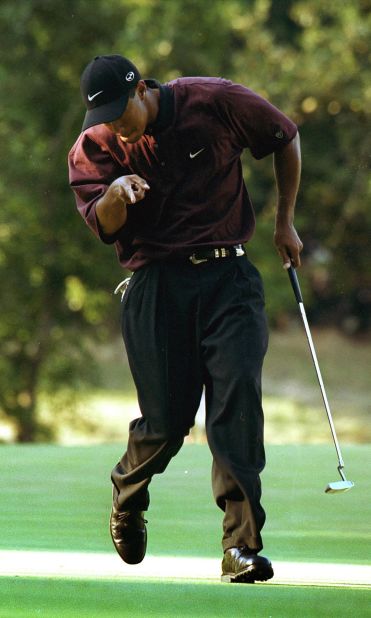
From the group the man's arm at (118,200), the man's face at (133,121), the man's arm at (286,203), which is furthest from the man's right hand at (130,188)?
the man's arm at (286,203)

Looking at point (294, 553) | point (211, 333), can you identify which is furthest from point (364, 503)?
point (211, 333)

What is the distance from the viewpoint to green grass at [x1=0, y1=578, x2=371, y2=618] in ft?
15.4

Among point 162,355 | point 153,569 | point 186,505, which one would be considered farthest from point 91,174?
point 186,505

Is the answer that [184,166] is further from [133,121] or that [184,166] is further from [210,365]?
[210,365]

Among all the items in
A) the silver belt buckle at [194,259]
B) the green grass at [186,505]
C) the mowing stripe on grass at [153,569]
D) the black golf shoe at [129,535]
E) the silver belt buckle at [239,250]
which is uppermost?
the silver belt buckle at [239,250]

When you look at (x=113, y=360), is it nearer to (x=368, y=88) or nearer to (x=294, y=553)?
(x=368, y=88)

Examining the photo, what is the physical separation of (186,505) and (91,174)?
3.01m

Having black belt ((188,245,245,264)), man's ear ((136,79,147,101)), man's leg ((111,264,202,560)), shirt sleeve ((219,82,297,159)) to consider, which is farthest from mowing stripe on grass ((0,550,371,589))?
man's ear ((136,79,147,101))

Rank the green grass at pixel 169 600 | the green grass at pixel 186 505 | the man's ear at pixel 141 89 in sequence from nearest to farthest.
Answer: the green grass at pixel 169 600
the man's ear at pixel 141 89
the green grass at pixel 186 505

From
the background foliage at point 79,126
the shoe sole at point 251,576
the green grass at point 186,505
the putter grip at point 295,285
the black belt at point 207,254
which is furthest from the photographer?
the background foliage at point 79,126

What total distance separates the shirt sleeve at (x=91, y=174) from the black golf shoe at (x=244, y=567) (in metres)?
1.21

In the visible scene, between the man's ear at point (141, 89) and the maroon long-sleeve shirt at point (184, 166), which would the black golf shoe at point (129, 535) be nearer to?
the maroon long-sleeve shirt at point (184, 166)

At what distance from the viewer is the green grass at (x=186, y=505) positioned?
6594 mm

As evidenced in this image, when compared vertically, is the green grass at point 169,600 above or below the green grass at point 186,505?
above
